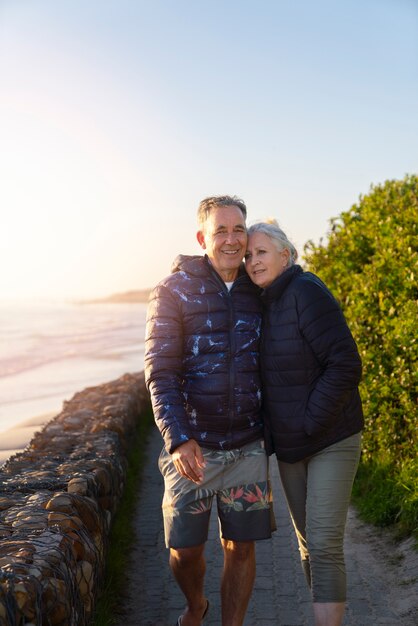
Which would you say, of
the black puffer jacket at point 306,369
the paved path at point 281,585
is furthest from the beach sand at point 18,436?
the black puffer jacket at point 306,369

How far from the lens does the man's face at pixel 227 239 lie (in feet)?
12.1

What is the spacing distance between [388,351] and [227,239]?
100 inches

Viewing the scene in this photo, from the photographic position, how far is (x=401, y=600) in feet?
14.5

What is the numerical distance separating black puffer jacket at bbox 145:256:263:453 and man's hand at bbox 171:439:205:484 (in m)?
0.09

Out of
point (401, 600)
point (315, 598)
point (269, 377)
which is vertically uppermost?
point (269, 377)

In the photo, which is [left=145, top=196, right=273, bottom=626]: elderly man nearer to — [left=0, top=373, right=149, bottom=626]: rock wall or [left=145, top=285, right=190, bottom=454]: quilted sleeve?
[left=145, top=285, right=190, bottom=454]: quilted sleeve

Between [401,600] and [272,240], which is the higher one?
[272,240]

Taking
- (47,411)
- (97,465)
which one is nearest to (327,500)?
(97,465)

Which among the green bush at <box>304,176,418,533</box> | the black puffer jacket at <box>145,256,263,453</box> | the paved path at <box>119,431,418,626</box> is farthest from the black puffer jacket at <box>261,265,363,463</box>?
the green bush at <box>304,176,418,533</box>

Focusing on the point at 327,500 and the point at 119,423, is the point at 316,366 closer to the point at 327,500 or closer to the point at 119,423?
the point at 327,500

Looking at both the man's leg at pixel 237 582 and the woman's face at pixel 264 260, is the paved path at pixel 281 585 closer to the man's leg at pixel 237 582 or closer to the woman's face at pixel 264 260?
the man's leg at pixel 237 582

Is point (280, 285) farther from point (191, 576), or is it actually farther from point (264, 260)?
point (191, 576)

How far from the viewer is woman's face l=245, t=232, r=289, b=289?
3.66m

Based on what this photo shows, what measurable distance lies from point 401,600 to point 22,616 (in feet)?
8.47
